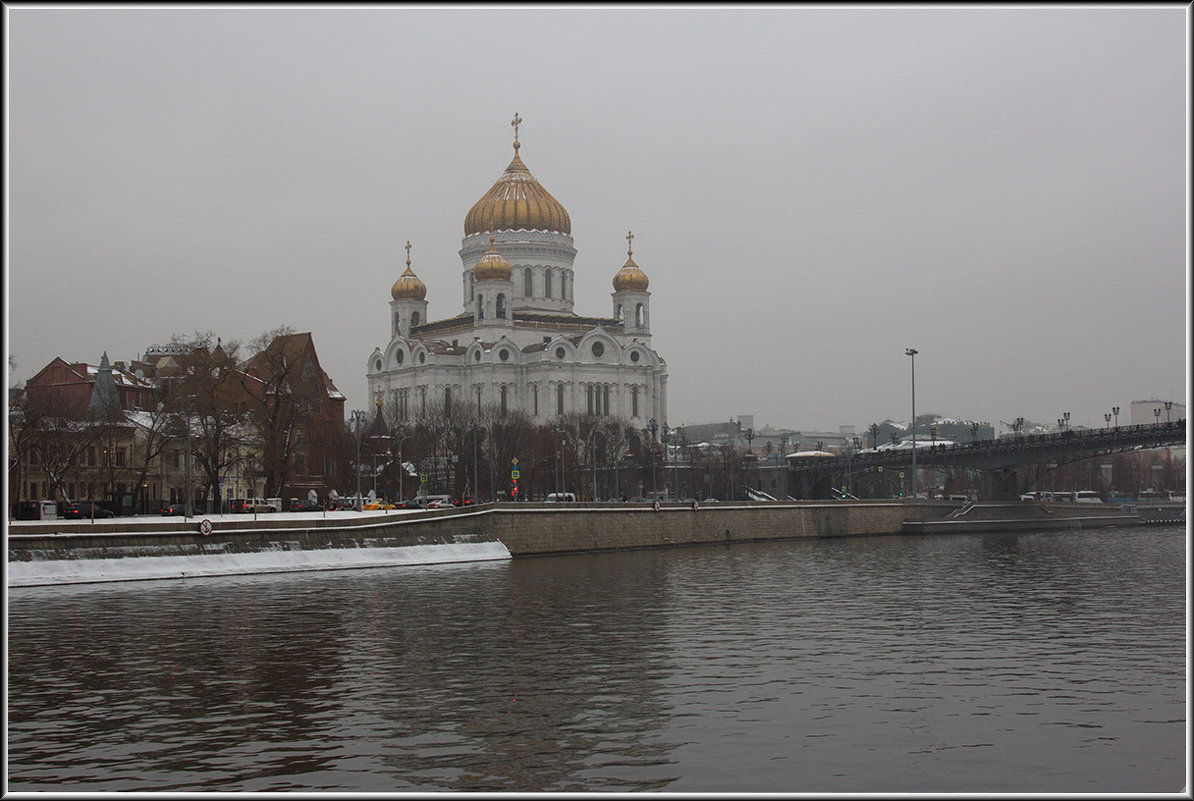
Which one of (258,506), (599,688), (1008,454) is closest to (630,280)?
(1008,454)

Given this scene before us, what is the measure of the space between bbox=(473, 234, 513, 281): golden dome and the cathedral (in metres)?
0.09

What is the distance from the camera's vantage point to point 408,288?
130500 mm

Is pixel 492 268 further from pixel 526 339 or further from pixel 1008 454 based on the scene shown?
pixel 1008 454

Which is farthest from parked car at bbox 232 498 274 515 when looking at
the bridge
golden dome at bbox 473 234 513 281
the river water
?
golden dome at bbox 473 234 513 281

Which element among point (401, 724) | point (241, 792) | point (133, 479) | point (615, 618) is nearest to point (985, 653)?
point (615, 618)

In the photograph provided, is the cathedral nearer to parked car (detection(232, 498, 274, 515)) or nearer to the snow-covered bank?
parked car (detection(232, 498, 274, 515))

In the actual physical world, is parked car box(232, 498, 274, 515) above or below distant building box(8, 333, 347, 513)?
below

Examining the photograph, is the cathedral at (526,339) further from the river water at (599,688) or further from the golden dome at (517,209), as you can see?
the river water at (599,688)

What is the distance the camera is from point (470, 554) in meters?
51.5

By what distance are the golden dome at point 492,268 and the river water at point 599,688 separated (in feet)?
259

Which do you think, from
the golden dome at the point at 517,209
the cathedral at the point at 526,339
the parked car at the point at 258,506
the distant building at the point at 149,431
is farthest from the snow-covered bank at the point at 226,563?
the golden dome at the point at 517,209

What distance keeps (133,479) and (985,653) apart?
4799 centimetres

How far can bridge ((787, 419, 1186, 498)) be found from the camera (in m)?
89.6

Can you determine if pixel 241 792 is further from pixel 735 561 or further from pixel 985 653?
pixel 735 561
